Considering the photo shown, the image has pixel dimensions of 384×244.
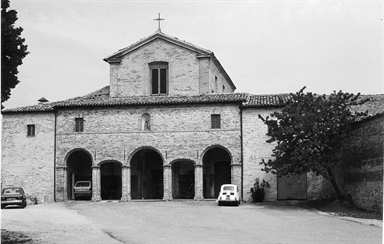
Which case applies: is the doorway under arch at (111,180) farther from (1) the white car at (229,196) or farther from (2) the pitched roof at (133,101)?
(1) the white car at (229,196)

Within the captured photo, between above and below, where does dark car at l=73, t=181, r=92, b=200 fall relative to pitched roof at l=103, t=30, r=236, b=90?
below

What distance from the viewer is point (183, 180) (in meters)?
39.7

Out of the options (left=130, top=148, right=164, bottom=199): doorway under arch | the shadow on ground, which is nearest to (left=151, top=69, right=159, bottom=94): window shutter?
(left=130, top=148, right=164, bottom=199): doorway under arch

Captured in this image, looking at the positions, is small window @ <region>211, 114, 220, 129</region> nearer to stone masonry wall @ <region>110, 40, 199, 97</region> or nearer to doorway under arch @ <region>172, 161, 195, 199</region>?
stone masonry wall @ <region>110, 40, 199, 97</region>

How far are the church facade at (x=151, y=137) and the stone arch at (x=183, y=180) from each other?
2.8 inches

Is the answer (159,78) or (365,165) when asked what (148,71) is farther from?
(365,165)

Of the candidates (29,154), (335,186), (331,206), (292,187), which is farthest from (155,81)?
(331,206)

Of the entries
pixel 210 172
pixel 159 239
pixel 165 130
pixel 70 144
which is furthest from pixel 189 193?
pixel 159 239

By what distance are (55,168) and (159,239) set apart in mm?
20862

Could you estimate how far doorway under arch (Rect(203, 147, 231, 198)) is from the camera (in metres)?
39.2

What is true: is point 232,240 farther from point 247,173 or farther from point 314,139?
point 247,173

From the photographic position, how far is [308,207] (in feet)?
106

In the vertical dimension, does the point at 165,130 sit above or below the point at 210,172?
above

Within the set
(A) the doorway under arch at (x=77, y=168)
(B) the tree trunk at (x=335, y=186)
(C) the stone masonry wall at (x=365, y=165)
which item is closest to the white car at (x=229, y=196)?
(B) the tree trunk at (x=335, y=186)
